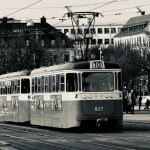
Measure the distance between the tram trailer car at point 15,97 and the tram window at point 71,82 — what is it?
20.4 ft

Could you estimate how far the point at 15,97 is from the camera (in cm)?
3900

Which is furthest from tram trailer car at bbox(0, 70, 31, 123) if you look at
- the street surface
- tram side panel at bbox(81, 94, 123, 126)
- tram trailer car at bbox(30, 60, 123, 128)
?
the street surface

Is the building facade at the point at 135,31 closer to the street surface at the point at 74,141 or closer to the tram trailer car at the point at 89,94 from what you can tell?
the tram trailer car at the point at 89,94

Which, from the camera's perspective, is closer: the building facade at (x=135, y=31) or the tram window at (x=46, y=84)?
the tram window at (x=46, y=84)

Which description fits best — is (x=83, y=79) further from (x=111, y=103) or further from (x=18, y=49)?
(x=18, y=49)

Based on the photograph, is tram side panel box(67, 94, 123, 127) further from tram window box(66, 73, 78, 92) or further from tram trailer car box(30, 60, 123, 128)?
tram window box(66, 73, 78, 92)

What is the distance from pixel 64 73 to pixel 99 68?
1.37 metres

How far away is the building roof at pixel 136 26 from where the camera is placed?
184000 millimetres

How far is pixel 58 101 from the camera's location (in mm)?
31375

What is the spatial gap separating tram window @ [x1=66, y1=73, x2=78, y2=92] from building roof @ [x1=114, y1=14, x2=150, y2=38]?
14935 centimetres

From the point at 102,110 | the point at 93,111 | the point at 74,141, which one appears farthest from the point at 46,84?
the point at 74,141

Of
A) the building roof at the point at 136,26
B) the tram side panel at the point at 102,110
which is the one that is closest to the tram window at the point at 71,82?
the tram side panel at the point at 102,110

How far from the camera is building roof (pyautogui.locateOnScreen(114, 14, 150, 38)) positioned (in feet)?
604

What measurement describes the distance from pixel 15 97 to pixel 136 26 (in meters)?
153
